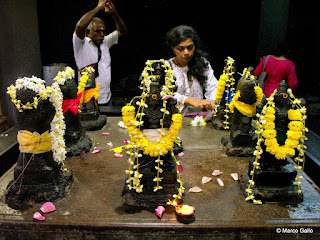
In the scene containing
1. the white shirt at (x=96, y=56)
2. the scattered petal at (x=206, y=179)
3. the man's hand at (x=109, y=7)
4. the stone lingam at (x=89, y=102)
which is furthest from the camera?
the man's hand at (x=109, y=7)

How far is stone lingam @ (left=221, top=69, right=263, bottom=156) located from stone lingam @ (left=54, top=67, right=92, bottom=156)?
50.9 inches

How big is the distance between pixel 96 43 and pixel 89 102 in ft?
3.60

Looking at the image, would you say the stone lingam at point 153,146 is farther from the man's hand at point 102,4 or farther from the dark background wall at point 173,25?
the dark background wall at point 173,25

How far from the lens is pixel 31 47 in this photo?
4.02 m

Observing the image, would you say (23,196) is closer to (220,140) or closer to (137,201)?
(137,201)

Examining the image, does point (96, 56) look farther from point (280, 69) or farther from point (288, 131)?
point (288, 131)

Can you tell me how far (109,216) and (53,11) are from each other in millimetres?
3609

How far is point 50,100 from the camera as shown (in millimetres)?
1893

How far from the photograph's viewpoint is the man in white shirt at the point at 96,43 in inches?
144

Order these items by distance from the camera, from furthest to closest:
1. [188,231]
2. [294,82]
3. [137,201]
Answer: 1. [294,82]
2. [137,201]
3. [188,231]

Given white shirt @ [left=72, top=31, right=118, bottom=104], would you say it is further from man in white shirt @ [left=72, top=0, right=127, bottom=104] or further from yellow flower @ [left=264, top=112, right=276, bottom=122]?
yellow flower @ [left=264, top=112, right=276, bottom=122]

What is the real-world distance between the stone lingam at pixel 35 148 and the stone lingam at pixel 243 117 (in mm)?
1446

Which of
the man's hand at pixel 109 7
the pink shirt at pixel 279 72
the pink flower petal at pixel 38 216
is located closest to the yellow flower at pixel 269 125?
the pink flower petal at pixel 38 216

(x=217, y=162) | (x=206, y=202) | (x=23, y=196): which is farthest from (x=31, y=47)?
(x=206, y=202)
